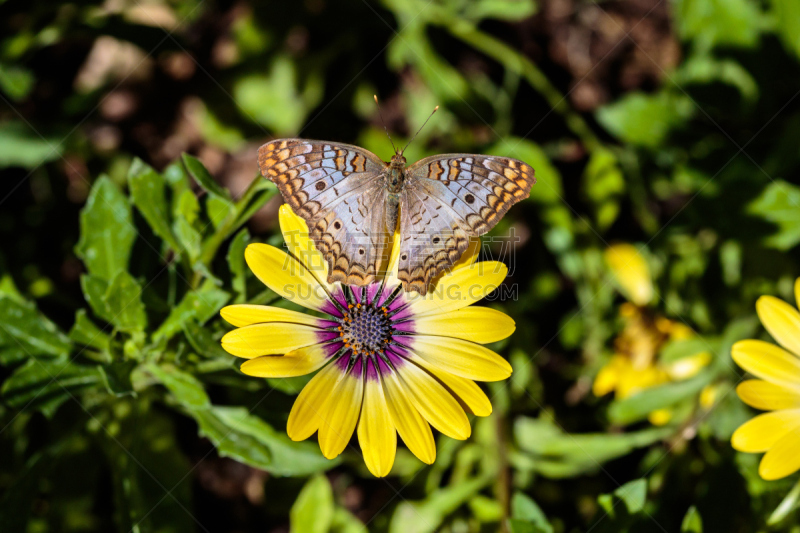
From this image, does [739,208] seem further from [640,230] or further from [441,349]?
[441,349]

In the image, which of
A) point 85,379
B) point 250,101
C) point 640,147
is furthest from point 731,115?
point 85,379

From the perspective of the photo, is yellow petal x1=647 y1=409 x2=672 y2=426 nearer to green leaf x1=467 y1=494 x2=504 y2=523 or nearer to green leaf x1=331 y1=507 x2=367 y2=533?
green leaf x1=467 y1=494 x2=504 y2=523

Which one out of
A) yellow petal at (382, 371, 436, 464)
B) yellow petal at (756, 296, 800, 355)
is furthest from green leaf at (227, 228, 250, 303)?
yellow petal at (756, 296, 800, 355)

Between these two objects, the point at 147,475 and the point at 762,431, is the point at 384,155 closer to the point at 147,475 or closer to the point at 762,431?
the point at 147,475

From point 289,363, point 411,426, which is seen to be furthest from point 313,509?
point 289,363

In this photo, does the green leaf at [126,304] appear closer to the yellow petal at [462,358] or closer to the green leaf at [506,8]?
the yellow petal at [462,358]
